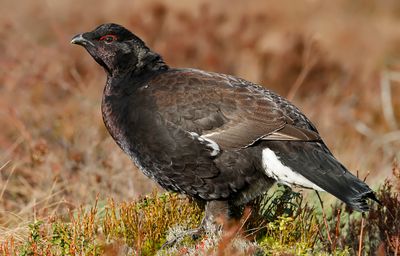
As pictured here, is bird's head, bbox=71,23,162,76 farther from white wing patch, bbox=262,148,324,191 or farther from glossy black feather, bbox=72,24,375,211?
white wing patch, bbox=262,148,324,191

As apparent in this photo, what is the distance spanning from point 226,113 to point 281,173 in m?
A: 0.62

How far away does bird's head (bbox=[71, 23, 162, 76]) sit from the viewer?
637cm

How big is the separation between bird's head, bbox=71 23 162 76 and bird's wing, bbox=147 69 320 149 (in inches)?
26.3

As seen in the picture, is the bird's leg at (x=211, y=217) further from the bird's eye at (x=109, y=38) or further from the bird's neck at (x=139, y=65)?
the bird's eye at (x=109, y=38)

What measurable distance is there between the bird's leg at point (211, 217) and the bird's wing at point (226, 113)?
52 centimetres

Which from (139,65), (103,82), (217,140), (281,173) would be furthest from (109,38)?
(103,82)

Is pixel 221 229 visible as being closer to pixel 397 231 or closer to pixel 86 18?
pixel 397 231

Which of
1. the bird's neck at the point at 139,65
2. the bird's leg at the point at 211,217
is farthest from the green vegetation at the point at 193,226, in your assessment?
the bird's neck at the point at 139,65

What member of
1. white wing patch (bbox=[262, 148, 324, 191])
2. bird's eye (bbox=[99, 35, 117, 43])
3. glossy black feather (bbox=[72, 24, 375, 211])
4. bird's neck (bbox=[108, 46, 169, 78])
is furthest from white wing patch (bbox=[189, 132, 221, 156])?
bird's eye (bbox=[99, 35, 117, 43])

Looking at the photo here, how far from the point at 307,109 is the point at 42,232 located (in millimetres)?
7598

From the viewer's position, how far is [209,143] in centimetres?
552

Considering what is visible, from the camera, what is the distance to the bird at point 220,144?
5.49 metres

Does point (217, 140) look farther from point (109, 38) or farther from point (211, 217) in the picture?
point (109, 38)

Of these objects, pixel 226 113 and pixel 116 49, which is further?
pixel 116 49
